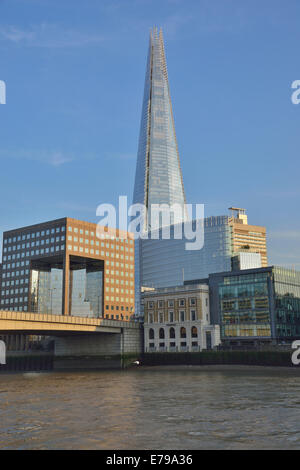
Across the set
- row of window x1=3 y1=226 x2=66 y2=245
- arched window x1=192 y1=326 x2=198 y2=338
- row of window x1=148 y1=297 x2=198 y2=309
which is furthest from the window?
row of window x1=3 y1=226 x2=66 y2=245

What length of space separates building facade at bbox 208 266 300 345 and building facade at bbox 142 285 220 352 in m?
3.47

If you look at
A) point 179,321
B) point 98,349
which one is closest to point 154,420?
point 179,321

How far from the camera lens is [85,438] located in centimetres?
2883

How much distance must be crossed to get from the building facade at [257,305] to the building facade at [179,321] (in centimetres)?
347

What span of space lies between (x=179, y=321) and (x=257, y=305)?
22239 mm

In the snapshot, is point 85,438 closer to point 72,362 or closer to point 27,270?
point 72,362

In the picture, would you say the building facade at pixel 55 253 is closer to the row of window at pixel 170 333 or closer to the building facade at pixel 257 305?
the row of window at pixel 170 333

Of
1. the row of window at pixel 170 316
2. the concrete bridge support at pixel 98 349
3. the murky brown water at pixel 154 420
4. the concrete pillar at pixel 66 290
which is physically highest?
the concrete pillar at pixel 66 290

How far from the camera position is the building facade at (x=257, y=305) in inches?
4786

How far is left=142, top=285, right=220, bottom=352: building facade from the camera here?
13025 cm

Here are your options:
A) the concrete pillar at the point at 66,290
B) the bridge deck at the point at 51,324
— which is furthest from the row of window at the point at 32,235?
the bridge deck at the point at 51,324

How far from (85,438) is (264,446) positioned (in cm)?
989
